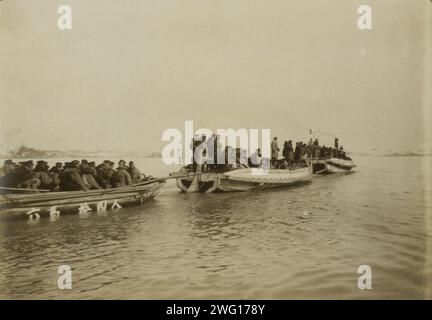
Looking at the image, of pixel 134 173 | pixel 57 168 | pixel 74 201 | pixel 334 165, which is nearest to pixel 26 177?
pixel 57 168

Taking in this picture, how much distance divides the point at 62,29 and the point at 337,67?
3.68 meters

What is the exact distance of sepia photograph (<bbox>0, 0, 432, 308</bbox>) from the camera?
14.3 ft

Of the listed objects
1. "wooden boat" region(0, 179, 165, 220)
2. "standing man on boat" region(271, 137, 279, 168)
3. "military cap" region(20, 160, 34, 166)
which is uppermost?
"standing man on boat" region(271, 137, 279, 168)

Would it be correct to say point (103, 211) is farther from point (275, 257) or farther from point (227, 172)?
point (275, 257)

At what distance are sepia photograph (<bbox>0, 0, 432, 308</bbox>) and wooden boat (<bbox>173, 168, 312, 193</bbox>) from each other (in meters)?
1.05

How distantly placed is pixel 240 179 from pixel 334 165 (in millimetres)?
1832

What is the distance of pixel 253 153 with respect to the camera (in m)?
5.12

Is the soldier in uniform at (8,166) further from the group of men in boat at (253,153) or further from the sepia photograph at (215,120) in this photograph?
the group of men in boat at (253,153)

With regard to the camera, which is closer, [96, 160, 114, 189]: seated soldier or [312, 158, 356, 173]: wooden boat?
[96, 160, 114, 189]: seated soldier

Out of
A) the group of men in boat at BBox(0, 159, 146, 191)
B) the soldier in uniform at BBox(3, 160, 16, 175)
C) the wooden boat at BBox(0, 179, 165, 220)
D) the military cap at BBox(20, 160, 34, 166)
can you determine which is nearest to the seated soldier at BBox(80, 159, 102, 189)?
the group of men in boat at BBox(0, 159, 146, 191)

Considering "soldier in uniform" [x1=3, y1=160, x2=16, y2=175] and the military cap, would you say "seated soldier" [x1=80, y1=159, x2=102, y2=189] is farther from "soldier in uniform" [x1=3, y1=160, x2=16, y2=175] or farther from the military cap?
"soldier in uniform" [x1=3, y1=160, x2=16, y2=175]

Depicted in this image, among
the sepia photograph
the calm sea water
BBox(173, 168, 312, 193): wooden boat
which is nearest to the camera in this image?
the calm sea water

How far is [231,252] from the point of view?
14.6 ft
